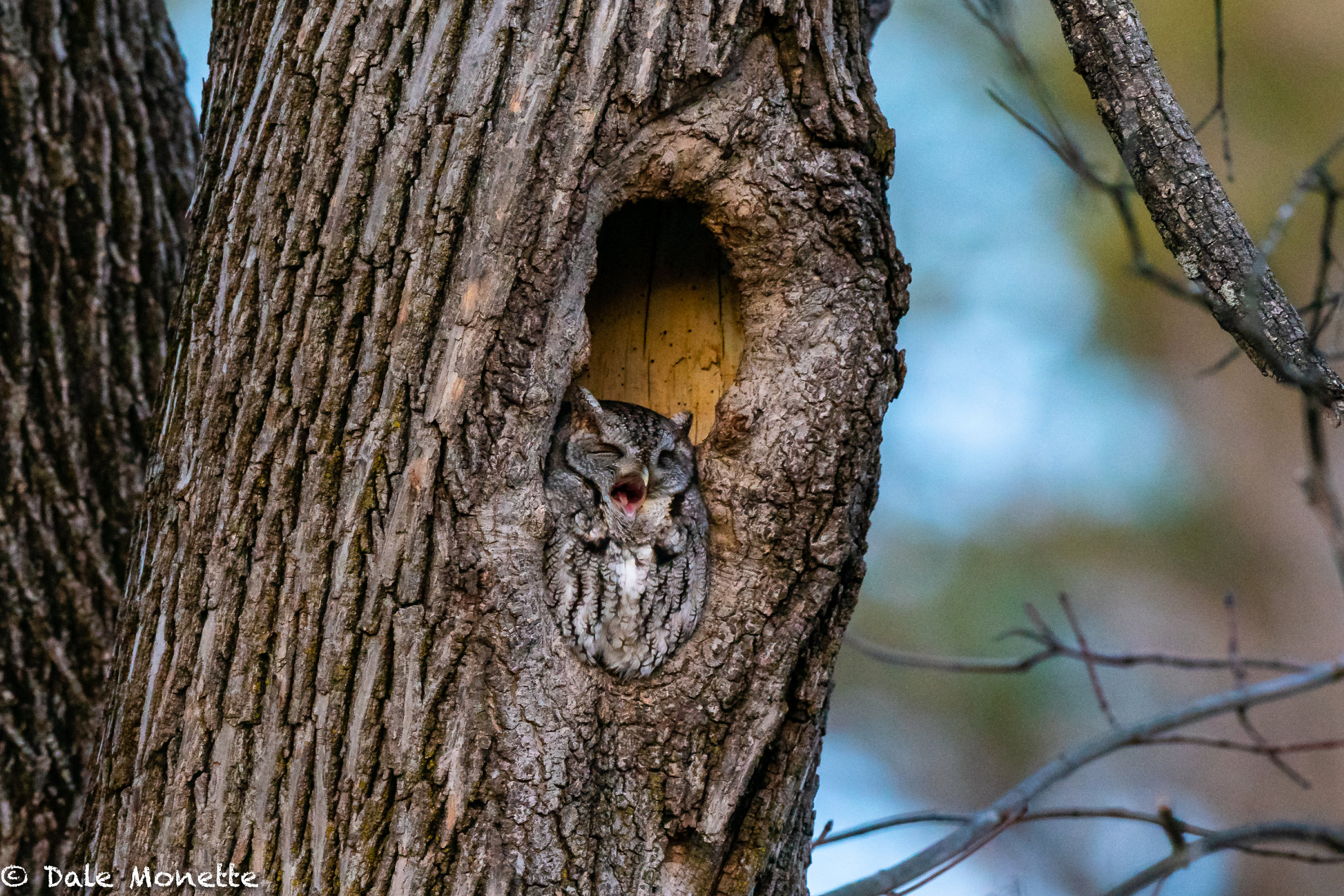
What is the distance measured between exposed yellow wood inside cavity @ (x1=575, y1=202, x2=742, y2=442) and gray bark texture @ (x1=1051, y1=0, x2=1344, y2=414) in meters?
0.83

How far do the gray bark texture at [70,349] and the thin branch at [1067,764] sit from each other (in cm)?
166

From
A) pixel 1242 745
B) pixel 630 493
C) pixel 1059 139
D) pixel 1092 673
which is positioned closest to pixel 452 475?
pixel 630 493

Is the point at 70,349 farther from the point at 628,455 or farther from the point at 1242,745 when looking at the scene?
the point at 1242,745

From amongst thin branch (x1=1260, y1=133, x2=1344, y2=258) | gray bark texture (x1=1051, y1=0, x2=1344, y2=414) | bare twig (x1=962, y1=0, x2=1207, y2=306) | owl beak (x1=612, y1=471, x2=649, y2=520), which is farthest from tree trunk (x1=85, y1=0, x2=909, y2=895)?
thin branch (x1=1260, y1=133, x2=1344, y2=258)

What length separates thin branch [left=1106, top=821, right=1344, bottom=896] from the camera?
156 centimetres

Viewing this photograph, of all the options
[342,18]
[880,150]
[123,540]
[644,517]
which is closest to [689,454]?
[644,517]

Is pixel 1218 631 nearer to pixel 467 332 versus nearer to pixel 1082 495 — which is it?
pixel 1082 495

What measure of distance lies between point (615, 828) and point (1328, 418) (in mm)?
1264

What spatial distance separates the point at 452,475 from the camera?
1.58 metres

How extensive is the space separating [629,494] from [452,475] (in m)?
0.83

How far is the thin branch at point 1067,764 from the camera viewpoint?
5.60ft

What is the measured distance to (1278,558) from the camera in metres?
5.92

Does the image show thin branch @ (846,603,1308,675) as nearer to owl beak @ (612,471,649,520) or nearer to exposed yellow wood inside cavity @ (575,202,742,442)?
owl beak @ (612,471,649,520)

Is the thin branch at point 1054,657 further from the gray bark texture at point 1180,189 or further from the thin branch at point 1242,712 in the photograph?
the gray bark texture at point 1180,189
